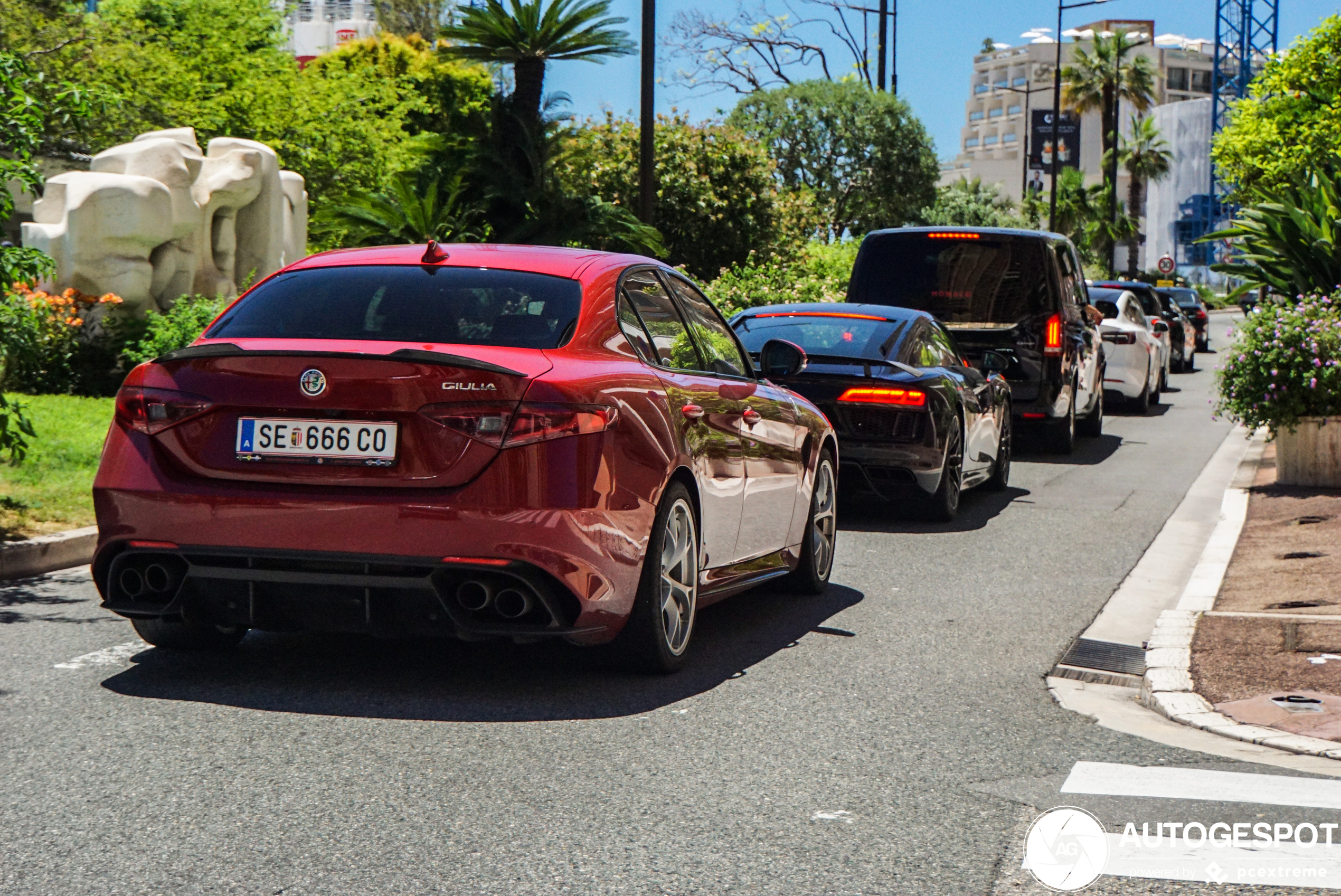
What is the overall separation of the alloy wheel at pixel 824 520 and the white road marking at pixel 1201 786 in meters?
3.13

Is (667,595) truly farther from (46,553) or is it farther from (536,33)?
(536,33)

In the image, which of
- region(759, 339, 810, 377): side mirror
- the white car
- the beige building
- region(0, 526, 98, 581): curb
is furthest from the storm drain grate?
the beige building

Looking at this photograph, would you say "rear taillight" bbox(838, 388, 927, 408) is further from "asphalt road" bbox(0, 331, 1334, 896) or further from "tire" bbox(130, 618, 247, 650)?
"tire" bbox(130, 618, 247, 650)

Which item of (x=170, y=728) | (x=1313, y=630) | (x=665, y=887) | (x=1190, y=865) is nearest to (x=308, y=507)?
(x=170, y=728)

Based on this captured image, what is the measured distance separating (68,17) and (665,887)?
26.6m

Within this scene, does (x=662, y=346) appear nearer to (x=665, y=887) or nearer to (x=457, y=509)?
(x=457, y=509)

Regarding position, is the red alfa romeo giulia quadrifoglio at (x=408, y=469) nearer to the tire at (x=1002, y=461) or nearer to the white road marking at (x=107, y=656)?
the white road marking at (x=107, y=656)

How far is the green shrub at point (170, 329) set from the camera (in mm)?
15312

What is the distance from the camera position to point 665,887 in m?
3.70

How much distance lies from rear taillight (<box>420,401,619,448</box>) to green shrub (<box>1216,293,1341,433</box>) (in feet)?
29.2

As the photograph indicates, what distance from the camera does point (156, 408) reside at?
5395mm

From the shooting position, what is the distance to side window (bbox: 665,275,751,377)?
6820 mm

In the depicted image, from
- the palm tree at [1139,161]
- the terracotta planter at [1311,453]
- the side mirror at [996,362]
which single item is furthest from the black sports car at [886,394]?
the palm tree at [1139,161]

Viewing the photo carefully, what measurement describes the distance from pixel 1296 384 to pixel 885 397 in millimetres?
3928
